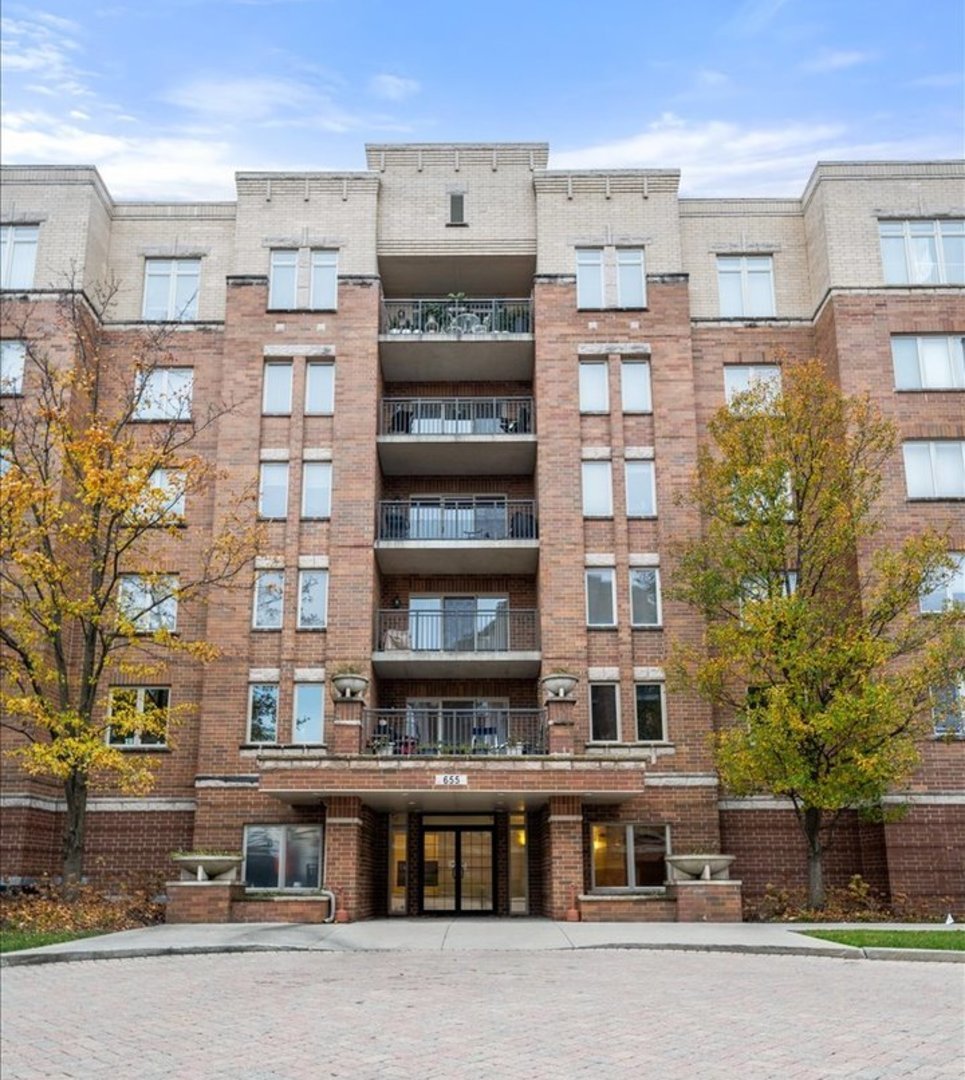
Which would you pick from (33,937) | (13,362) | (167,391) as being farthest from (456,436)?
(33,937)

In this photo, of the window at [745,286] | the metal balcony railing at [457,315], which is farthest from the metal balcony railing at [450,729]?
the window at [745,286]

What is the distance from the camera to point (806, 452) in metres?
22.6

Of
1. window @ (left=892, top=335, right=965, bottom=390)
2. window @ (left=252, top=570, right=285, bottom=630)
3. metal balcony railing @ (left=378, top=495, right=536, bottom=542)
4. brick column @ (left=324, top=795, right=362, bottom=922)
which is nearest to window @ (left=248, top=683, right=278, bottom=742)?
window @ (left=252, top=570, right=285, bottom=630)

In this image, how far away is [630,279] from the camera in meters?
28.1

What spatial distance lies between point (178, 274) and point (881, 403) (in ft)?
59.0

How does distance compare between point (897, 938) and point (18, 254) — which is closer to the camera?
point (897, 938)

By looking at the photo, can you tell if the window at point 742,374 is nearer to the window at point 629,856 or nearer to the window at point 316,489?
the window at point 316,489

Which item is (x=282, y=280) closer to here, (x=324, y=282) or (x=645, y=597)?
(x=324, y=282)

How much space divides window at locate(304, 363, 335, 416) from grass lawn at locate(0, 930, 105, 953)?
45.2 ft

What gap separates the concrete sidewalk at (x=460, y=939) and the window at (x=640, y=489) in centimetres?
1043

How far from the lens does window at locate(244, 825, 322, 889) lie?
2395 cm

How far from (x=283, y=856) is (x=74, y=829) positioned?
483 cm

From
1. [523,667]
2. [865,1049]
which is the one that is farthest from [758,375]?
[865,1049]

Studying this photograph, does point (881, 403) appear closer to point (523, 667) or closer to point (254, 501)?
point (523, 667)
